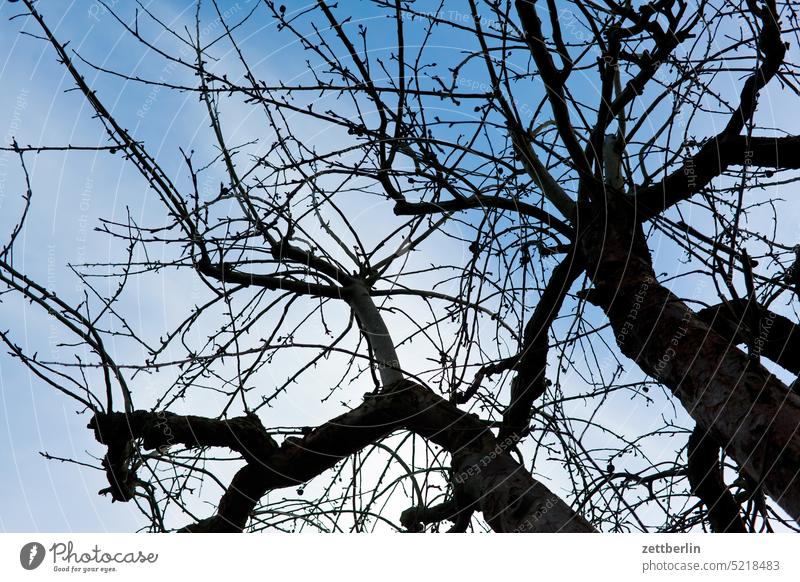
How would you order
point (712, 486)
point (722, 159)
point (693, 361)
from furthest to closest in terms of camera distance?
point (712, 486), point (722, 159), point (693, 361)

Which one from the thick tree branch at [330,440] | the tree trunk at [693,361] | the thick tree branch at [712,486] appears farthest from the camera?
the thick tree branch at [712,486]

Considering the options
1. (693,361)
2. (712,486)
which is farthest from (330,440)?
(712,486)

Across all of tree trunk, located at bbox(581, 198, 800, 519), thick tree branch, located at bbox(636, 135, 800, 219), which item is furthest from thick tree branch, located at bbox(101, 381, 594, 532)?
thick tree branch, located at bbox(636, 135, 800, 219)

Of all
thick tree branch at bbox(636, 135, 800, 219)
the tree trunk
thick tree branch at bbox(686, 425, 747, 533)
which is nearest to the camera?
the tree trunk

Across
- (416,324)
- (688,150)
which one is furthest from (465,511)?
(688,150)

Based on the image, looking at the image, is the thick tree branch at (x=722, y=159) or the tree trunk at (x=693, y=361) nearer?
the tree trunk at (x=693, y=361)

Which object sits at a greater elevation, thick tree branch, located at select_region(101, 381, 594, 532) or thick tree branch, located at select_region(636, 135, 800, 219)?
thick tree branch, located at select_region(636, 135, 800, 219)

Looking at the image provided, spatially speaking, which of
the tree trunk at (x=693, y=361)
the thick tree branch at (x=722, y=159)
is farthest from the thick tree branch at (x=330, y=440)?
the thick tree branch at (x=722, y=159)

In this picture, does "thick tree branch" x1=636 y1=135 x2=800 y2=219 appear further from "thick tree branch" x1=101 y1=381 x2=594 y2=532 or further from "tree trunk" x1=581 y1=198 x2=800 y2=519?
"thick tree branch" x1=101 y1=381 x2=594 y2=532

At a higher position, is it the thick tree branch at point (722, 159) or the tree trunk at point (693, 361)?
the thick tree branch at point (722, 159)

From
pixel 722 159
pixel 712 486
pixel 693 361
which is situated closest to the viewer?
pixel 693 361

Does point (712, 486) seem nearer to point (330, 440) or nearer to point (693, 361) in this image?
point (693, 361)

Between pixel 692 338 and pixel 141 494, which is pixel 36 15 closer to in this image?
pixel 141 494

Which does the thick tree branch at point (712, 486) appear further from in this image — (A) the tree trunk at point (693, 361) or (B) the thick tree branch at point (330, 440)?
(B) the thick tree branch at point (330, 440)
